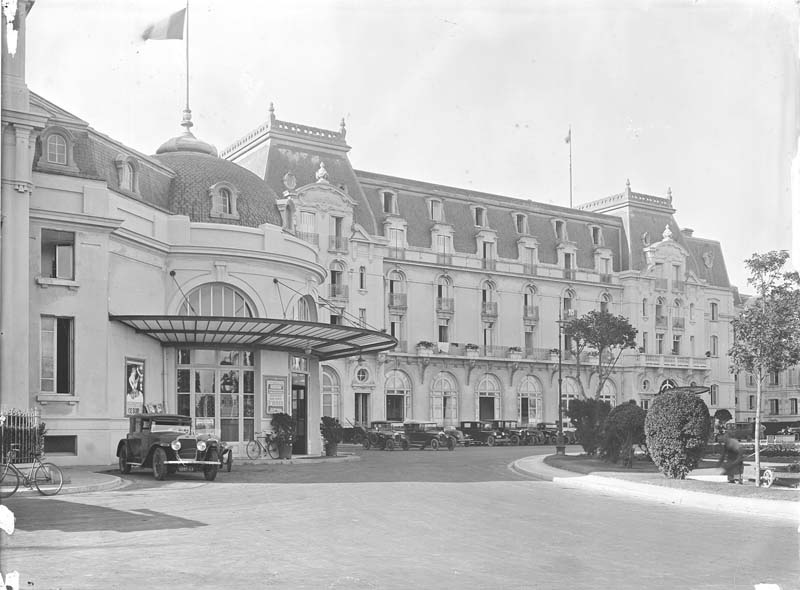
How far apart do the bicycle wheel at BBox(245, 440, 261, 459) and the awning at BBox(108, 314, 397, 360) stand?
125 inches

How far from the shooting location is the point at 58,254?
25.6m

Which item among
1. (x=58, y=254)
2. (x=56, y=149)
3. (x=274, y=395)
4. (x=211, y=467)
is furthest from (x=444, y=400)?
(x=211, y=467)

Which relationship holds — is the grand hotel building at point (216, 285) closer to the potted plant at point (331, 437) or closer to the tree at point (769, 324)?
the potted plant at point (331, 437)

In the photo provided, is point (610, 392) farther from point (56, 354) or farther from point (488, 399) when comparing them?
point (56, 354)

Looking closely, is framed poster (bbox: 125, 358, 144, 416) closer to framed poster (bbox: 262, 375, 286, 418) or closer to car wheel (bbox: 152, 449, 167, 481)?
framed poster (bbox: 262, 375, 286, 418)

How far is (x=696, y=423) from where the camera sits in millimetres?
21031

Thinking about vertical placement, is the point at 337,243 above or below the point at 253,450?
above

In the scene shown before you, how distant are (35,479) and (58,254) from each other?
9621 millimetres

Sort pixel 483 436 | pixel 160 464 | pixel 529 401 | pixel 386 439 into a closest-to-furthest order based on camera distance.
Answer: pixel 160 464
pixel 386 439
pixel 483 436
pixel 529 401

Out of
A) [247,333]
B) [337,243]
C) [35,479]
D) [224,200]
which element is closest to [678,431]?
[247,333]

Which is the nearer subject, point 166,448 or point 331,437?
point 166,448

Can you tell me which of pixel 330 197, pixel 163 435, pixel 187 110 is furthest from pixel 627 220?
pixel 163 435

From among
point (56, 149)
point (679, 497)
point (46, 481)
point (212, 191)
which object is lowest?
point (679, 497)

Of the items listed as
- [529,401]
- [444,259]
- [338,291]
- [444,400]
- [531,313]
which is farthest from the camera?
[531,313]
